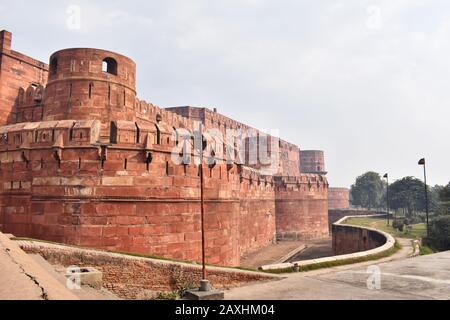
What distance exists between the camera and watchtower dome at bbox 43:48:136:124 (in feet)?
46.0

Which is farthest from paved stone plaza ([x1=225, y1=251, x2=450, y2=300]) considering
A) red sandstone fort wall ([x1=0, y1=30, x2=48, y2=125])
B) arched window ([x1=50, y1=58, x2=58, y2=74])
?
red sandstone fort wall ([x1=0, y1=30, x2=48, y2=125])

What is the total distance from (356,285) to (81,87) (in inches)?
490

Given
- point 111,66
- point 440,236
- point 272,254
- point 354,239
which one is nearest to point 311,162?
point 272,254

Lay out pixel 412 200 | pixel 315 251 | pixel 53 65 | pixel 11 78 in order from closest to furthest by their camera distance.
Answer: pixel 53 65, pixel 11 78, pixel 315 251, pixel 412 200

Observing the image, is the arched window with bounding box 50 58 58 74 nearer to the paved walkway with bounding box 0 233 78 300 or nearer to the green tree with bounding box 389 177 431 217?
the paved walkway with bounding box 0 233 78 300

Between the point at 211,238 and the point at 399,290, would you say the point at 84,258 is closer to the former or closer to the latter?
the point at 211,238

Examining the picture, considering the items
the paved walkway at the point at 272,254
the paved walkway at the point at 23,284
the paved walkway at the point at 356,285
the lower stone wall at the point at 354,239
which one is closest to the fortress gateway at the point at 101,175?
the paved walkway at the point at 23,284

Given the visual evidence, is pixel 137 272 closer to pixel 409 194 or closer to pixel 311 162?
pixel 409 194

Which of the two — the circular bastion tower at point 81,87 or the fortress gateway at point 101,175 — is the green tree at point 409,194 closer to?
the fortress gateway at point 101,175

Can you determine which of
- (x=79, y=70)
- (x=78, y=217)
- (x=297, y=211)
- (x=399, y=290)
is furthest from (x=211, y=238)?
(x=297, y=211)

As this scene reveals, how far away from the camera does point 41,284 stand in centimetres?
589

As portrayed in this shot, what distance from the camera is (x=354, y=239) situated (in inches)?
956
